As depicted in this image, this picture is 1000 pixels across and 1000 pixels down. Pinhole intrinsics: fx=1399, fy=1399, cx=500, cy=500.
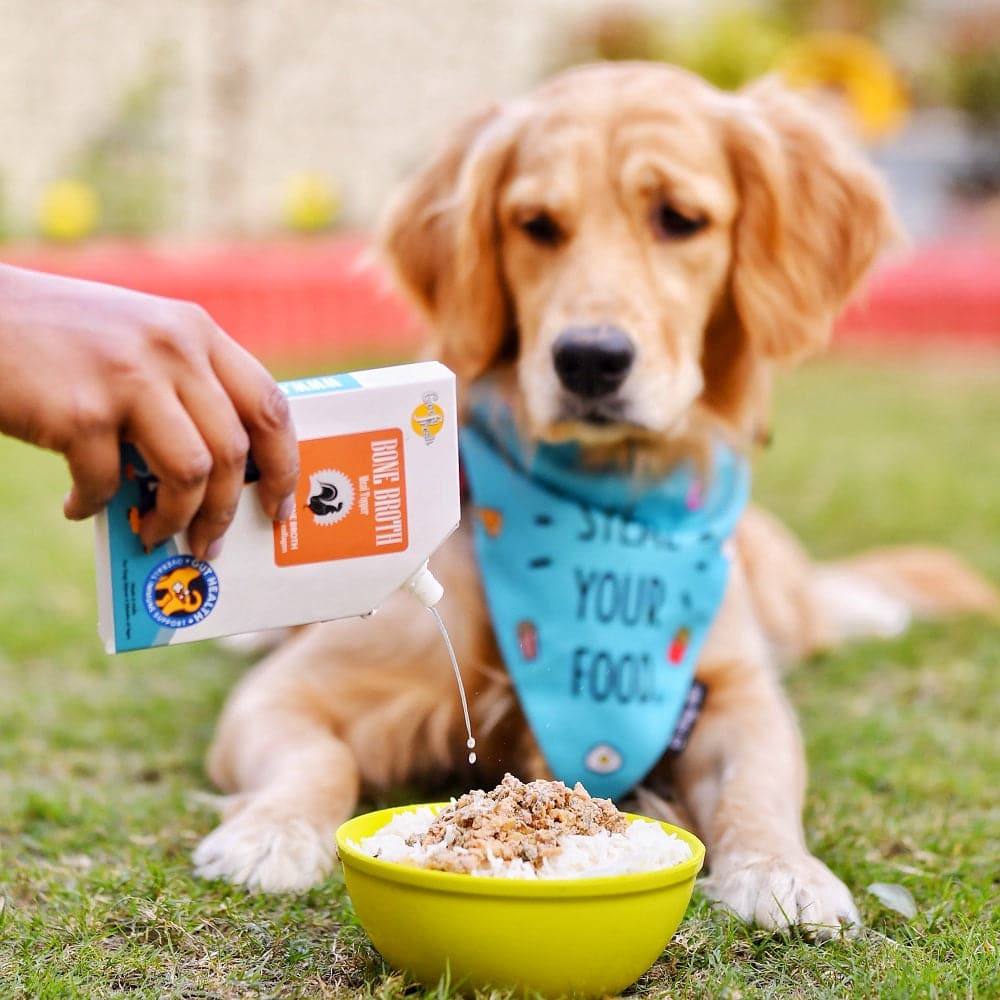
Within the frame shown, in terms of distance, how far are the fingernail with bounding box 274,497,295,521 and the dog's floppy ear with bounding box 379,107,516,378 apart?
1.35 m

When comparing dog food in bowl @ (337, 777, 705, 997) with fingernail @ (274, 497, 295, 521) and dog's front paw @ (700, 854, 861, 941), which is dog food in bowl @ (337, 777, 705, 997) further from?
fingernail @ (274, 497, 295, 521)

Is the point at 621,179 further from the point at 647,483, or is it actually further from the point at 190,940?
the point at 190,940

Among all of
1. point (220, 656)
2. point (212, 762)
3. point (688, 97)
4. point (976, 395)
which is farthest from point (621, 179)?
point (976, 395)

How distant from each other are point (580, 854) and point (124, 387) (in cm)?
76

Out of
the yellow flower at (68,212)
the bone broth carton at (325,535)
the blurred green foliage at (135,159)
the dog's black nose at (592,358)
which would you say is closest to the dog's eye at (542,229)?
the dog's black nose at (592,358)

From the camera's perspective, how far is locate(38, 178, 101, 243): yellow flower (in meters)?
10.8

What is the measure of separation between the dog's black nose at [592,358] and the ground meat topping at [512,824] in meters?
0.99

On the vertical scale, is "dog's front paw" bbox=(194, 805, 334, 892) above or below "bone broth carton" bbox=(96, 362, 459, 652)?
below

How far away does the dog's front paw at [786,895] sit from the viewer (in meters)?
1.93

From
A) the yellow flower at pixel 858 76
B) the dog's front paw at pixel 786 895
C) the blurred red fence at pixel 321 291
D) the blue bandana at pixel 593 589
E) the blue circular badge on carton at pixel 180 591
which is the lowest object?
the blurred red fence at pixel 321 291

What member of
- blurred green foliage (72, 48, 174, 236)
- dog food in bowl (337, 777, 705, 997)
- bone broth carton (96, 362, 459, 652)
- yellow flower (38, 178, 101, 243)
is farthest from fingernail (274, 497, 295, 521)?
blurred green foliage (72, 48, 174, 236)

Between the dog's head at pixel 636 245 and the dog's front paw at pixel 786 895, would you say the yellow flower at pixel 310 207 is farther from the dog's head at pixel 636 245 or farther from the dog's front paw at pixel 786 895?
the dog's front paw at pixel 786 895

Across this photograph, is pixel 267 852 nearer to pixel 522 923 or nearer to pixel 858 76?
pixel 522 923

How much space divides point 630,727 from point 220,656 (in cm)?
170
